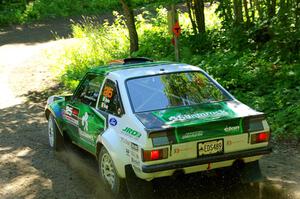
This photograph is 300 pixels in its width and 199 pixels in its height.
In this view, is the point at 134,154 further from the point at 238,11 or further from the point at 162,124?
the point at 238,11

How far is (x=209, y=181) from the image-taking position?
668 cm

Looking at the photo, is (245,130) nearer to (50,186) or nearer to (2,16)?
(50,186)

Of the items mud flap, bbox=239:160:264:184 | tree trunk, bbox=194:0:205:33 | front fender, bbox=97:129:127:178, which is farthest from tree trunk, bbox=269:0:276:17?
front fender, bbox=97:129:127:178

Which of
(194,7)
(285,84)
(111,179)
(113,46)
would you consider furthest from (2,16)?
(111,179)

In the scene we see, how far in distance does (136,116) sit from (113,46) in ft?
39.3

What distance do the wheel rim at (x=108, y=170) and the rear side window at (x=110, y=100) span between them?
59 centimetres

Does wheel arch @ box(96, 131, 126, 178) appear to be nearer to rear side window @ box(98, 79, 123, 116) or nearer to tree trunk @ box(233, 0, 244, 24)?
rear side window @ box(98, 79, 123, 116)

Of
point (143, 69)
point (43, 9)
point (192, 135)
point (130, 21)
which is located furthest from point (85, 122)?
point (43, 9)

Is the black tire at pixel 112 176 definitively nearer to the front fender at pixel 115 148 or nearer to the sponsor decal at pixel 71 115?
the front fender at pixel 115 148

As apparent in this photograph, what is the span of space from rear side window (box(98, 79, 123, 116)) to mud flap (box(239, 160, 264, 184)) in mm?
1772

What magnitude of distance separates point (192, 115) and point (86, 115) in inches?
76.5

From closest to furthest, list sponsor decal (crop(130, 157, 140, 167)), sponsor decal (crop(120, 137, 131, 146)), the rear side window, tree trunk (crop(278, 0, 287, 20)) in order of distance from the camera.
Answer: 1. sponsor decal (crop(130, 157, 140, 167))
2. sponsor decal (crop(120, 137, 131, 146))
3. the rear side window
4. tree trunk (crop(278, 0, 287, 20))

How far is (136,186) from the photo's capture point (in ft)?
18.9

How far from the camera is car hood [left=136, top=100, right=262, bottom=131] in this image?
5.50 meters
